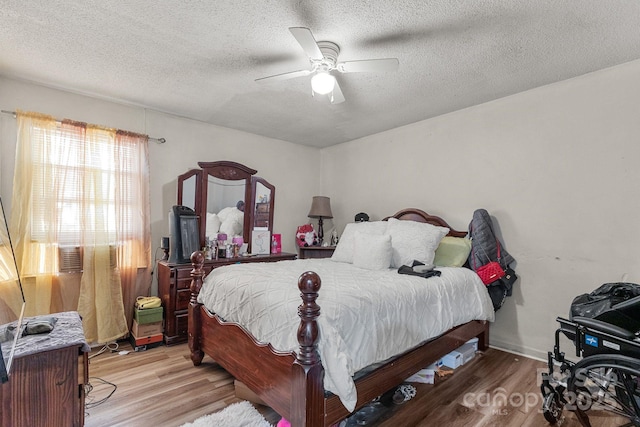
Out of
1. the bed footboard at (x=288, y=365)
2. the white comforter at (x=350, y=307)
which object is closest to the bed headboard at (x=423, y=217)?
the white comforter at (x=350, y=307)

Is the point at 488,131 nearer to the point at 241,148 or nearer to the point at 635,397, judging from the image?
the point at 635,397

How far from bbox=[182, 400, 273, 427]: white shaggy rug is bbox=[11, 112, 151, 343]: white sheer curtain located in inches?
66.5

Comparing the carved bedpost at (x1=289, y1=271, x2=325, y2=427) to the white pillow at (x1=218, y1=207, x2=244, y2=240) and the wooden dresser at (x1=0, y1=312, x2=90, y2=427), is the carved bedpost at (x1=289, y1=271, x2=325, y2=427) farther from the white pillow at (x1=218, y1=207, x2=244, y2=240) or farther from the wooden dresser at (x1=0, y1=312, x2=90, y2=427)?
the white pillow at (x1=218, y1=207, x2=244, y2=240)

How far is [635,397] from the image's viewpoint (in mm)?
1462

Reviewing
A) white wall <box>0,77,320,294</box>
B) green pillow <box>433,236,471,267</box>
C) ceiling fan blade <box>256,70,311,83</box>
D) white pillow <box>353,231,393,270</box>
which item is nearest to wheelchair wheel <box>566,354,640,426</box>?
green pillow <box>433,236,471,267</box>

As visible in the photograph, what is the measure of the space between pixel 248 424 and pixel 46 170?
2745mm

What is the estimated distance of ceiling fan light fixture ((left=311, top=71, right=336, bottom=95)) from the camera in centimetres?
209

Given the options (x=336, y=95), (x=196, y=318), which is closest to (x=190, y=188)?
(x=196, y=318)

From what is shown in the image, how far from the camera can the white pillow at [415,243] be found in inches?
113

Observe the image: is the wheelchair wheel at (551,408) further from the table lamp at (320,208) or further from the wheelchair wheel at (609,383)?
the table lamp at (320,208)

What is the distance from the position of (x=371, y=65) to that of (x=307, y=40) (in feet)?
1.60

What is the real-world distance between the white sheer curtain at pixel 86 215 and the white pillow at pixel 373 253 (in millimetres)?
2242

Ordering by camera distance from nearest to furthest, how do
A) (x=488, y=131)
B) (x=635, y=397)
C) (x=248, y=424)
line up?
1. (x=635, y=397)
2. (x=248, y=424)
3. (x=488, y=131)

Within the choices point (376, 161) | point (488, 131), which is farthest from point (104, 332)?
point (488, 131)
